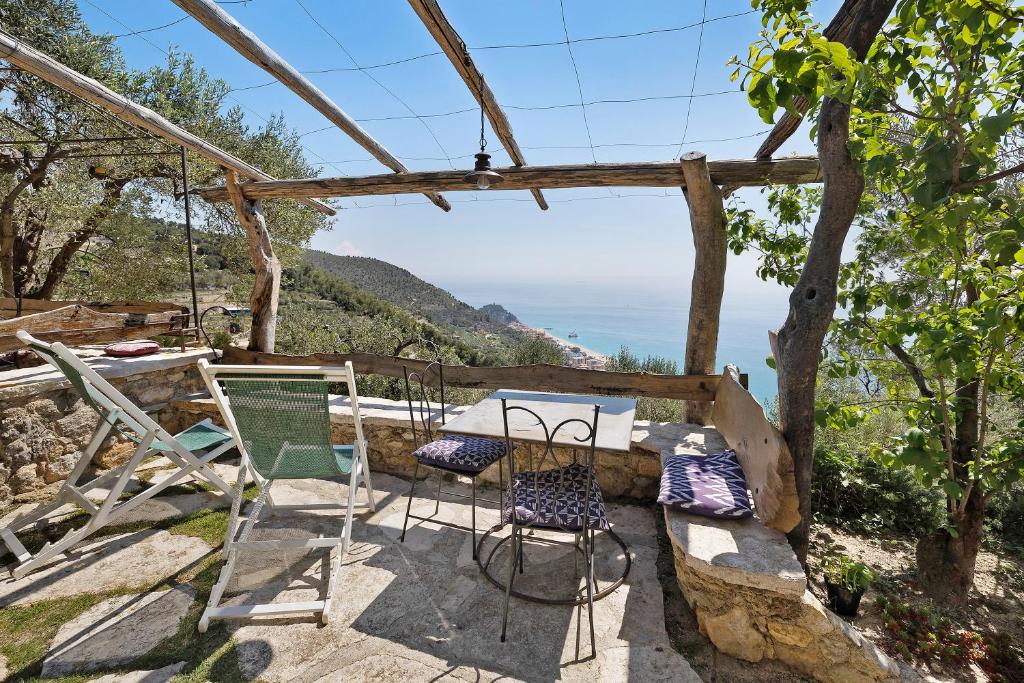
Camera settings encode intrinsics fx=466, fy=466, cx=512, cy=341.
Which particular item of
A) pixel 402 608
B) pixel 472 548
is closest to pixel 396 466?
pixel 472 548

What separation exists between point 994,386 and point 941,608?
121cm

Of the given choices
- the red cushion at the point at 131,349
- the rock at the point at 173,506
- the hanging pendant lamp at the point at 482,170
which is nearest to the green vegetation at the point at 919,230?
the hanging pendant lamp at the point at 482,170

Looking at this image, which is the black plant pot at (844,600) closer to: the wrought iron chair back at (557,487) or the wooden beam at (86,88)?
the wrought iron chair back at (557,487)

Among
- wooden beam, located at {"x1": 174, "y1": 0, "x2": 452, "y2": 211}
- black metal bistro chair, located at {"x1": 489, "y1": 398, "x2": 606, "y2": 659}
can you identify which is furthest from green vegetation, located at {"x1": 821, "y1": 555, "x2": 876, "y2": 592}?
wooden beam, located at {"x1": 174, "y1": 0, "x2": 452, "y2": 211}

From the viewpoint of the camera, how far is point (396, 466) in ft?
12.7

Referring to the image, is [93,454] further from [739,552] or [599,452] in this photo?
[739,552]

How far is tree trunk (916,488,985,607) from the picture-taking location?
100 inches

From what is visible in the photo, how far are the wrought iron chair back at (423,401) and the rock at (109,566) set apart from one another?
140 centimetres

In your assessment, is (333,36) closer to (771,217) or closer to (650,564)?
(771,217)

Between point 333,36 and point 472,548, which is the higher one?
point 333,36

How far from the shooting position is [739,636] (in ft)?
6.25

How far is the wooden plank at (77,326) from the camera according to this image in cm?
287

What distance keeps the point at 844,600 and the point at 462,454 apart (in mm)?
2058

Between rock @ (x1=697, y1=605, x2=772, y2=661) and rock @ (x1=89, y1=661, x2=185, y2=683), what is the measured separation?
2.14m
